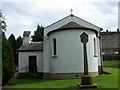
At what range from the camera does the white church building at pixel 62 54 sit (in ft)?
92.3

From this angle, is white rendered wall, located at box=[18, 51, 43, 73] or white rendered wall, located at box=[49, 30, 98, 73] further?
white rendered wall, located at box=[18, 51, 43, 73]

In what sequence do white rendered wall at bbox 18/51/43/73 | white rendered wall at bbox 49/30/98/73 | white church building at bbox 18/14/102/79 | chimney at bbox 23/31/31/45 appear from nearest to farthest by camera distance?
white rendered wall at bbox 49/30/98/73 < white church building at bbox 18/14/102/79 < white rendered wall at bbox 18/51/43/73 < chimney at bbox 23/31/31/45

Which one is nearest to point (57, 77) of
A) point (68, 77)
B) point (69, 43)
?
point (68, 77)

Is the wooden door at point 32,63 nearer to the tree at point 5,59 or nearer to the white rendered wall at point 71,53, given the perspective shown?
the white rendered wall at point 71,53

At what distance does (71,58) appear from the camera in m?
28.1

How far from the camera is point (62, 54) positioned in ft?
93.8

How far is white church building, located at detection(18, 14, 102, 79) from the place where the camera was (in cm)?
2812

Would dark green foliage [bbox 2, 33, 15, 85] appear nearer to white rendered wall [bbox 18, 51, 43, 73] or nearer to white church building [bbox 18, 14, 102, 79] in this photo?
white church building [bbox 18, 14, 102, 79]

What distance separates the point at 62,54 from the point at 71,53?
1.09 meters

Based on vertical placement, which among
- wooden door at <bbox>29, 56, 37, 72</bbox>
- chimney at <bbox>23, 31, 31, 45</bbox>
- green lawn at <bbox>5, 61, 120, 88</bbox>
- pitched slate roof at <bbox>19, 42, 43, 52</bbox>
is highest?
chimney at <bbox>23, 31, 31, 45</bbox>

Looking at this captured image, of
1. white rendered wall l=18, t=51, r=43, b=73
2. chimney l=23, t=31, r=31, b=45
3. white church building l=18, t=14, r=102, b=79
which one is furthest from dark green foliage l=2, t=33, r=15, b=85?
chimney l=23, t=31, r=31, b=45

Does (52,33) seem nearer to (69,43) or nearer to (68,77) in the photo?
(69,43)

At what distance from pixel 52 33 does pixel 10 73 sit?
9768 mm

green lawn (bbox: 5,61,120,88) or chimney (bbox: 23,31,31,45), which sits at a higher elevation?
chimney (bbox: 23,31,31,45)
